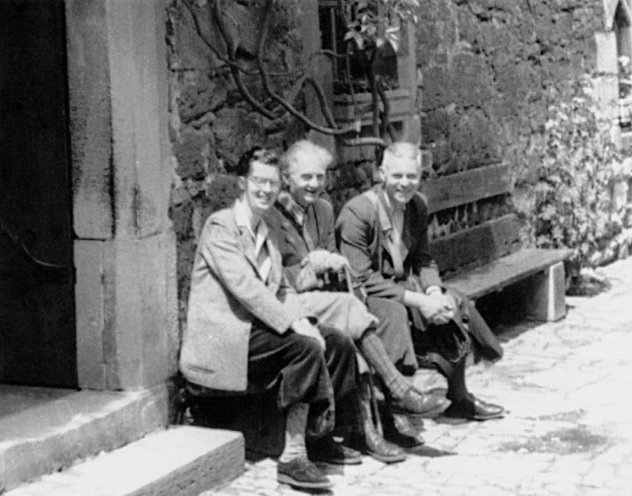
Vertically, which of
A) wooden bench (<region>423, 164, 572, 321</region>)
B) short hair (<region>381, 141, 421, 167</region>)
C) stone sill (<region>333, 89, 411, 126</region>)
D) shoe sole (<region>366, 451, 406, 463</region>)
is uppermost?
stone sill (<region>333, 89, 411, 126</region>)

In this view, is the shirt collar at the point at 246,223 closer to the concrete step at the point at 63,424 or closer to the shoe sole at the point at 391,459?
the concrete step at the point at 63,424

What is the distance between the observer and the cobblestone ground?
590 cm

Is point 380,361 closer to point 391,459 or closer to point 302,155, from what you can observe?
point 391,459

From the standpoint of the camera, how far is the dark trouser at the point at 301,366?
231 inches

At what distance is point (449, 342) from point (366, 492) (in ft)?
4.08

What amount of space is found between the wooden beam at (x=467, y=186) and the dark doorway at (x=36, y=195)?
3383mm

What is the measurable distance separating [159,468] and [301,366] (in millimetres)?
740

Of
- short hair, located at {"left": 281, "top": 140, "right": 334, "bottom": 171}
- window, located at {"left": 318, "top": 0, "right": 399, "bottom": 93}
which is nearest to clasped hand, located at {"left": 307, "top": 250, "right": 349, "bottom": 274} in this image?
short hair, located at {"left": 281, "top": 140, "right": 334, "bottom": 171}

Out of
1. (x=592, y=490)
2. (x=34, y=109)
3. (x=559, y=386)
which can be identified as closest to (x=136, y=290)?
(x=34, y=109)

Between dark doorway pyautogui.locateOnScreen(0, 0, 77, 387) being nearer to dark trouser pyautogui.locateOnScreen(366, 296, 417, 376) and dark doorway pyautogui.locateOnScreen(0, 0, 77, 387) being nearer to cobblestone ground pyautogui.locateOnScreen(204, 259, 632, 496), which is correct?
cobblestone ground pyautogui.locateOnScreen(204, 259, 632, 496)

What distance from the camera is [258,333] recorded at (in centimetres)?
598

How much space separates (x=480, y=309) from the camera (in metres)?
9.92

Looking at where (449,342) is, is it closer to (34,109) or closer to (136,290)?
(136,290)

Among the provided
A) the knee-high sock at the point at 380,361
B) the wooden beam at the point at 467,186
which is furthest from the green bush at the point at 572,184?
the knee-high sock at the point at 380,361
